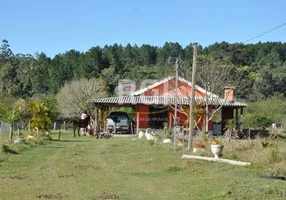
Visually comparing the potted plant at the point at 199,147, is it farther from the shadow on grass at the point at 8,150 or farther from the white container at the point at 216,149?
the shadow on grass at the point at 8,150

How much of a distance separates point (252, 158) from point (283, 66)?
212 feet

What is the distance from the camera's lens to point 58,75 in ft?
303

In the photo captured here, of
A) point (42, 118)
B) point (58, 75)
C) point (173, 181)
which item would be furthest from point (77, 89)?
point (173, 181)

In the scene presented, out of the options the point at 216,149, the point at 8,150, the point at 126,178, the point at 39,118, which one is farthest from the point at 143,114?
the point at 126,178

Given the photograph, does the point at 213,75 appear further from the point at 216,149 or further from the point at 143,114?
the point at 216,149

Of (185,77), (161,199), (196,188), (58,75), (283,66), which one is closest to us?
(161,199)

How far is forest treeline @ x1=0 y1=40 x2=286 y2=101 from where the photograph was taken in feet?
250

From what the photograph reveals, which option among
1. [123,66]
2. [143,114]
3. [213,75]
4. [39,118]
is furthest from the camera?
[123,66]

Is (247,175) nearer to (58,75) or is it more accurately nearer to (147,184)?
(147,184)

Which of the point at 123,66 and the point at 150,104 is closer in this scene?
the point at 150,104

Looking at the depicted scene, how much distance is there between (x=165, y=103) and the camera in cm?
4572

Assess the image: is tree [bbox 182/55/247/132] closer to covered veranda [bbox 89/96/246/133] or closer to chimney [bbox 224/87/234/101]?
chimney [bbox 224/87/234/101]

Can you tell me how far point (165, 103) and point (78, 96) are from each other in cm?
2697

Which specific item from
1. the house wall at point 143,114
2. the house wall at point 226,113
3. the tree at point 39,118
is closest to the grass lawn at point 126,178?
the tree at point 39,118
